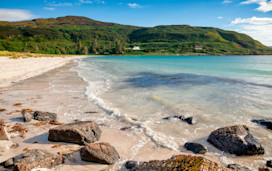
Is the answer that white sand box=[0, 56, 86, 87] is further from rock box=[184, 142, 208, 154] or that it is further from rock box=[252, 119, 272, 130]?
rock box=[252, 119, 272, 130]

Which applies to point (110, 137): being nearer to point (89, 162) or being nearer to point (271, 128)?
point (89, 162)

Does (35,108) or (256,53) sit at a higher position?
(256,53)

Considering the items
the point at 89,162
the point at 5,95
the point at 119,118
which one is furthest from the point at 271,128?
the point at 5,95

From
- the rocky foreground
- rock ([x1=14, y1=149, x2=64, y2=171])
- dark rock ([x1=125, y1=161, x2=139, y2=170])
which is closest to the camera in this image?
the rocky foreground

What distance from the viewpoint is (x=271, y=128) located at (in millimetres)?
7254

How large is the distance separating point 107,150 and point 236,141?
4.14 m

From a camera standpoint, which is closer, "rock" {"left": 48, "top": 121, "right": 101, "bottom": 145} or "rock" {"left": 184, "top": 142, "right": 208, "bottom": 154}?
"rock" {"left": 184, "top": 142, "right": 208, "bottom": 154}

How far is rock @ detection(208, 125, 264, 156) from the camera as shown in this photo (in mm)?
5168

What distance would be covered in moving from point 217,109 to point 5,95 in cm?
1426

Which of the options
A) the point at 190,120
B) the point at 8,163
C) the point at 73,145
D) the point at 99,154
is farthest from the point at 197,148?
the point at 8,163

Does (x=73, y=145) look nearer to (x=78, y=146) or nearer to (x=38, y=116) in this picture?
(x=78, y=146)

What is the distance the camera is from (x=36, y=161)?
13.1ft

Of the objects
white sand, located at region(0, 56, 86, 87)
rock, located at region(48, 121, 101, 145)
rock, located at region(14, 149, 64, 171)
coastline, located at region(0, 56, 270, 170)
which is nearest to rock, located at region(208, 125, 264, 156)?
coastline, located at region(0, 56, 270, 170)

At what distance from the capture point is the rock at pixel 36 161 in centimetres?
376
